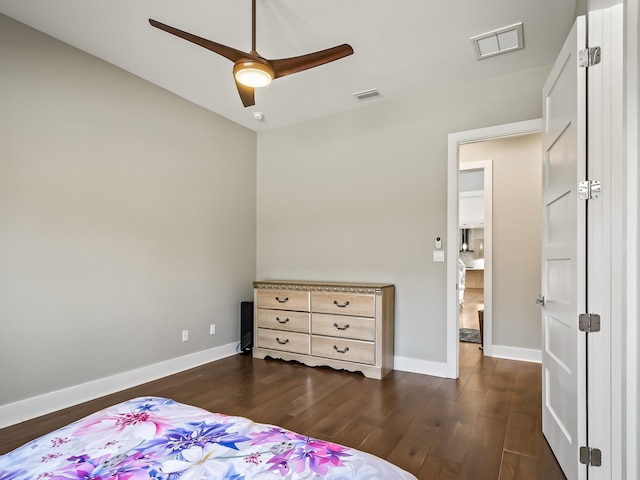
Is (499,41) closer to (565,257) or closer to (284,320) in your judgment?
(565,257)

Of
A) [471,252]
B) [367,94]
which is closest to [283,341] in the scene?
[367,94]

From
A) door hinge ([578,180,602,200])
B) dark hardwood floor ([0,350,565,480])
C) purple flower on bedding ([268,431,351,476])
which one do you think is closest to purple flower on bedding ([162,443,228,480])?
purple flower on bedding ([268,431,351,476])

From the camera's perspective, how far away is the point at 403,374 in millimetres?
3623

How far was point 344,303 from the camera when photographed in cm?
369

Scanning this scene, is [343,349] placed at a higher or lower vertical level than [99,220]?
lower

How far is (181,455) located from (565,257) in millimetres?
2011

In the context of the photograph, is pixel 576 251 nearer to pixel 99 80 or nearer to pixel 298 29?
pixel 298 29

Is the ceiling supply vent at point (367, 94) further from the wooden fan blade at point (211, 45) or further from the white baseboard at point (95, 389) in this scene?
the white baseboard at point (95, 389)

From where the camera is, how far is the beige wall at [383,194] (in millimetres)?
3561

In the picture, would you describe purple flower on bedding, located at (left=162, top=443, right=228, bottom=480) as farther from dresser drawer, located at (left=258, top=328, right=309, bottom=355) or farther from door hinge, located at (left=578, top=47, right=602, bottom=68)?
dresser drawer, located at (left=258, top=328, right=309, bottom=355)

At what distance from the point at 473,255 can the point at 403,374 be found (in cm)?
759

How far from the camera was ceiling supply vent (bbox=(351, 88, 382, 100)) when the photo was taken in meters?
3.65

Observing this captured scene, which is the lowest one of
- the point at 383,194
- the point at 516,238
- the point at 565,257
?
the point at 565,257

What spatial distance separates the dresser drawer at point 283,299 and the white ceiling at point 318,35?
2.13 metres
